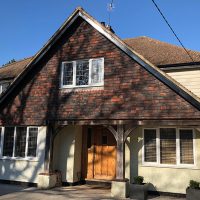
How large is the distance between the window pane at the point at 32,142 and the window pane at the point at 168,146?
587 centimetres

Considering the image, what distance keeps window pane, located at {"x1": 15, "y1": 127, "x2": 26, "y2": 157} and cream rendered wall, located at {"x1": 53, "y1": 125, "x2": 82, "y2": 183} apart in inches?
66.2

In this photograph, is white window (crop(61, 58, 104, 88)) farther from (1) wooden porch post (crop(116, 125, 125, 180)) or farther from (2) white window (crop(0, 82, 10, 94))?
(2) white window (crop(0, 82, 10, 94))

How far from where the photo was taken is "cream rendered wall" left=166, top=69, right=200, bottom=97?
1246 cm

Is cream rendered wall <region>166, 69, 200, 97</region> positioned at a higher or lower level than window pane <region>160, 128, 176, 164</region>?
higher

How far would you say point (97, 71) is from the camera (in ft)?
40.5

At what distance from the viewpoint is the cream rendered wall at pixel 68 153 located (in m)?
13.0

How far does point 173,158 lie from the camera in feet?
37.6

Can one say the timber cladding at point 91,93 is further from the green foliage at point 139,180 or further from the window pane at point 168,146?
the green foliage at point 139,180

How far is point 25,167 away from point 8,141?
5.57 ft

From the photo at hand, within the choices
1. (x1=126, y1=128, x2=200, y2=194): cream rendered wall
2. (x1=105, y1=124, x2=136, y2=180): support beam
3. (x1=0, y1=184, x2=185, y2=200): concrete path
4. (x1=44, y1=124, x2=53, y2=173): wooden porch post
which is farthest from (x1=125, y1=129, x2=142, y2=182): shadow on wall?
(x1=44, y1=124, x2=53, y2=173): wooden porch post

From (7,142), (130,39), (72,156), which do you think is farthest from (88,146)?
(130,39)

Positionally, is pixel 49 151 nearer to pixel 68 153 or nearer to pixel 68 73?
pixel 68 153

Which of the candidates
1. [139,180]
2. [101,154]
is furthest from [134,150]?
[101,154]

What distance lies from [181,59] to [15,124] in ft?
27.7
